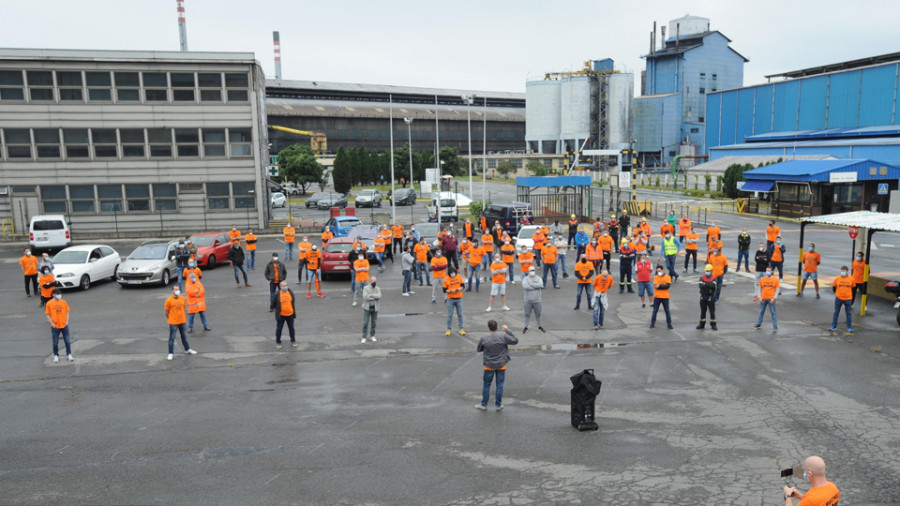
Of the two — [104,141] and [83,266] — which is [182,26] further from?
[83,266]

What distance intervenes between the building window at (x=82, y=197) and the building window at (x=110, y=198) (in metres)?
0.54

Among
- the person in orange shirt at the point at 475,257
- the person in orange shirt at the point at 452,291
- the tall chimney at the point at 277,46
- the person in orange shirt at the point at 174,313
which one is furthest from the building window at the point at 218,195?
the tall chimney at the point at 277,46

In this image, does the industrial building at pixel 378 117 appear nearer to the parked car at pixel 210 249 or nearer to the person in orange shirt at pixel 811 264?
the parked car at pixel 210 249

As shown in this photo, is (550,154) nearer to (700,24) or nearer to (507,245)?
(700,24)

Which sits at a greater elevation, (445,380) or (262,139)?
(262,139)

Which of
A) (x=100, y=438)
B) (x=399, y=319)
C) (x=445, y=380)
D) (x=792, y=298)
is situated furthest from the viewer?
(x=792, y=298)

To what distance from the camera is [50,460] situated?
27.6 feet

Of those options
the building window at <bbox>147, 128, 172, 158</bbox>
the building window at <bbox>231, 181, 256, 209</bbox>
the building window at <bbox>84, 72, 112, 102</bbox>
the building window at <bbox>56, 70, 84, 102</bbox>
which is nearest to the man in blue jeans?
the building window at <bbox>231, 181, 256, 209</bbox>

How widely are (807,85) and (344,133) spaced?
65.3m

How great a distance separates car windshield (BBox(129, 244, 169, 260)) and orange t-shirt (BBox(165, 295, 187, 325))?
9741mm

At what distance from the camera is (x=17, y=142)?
115ft

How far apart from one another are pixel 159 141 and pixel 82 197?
547 centimetres

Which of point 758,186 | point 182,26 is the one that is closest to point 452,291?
point 758,186

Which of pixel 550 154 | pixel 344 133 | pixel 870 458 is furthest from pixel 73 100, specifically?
pixel 550 154
